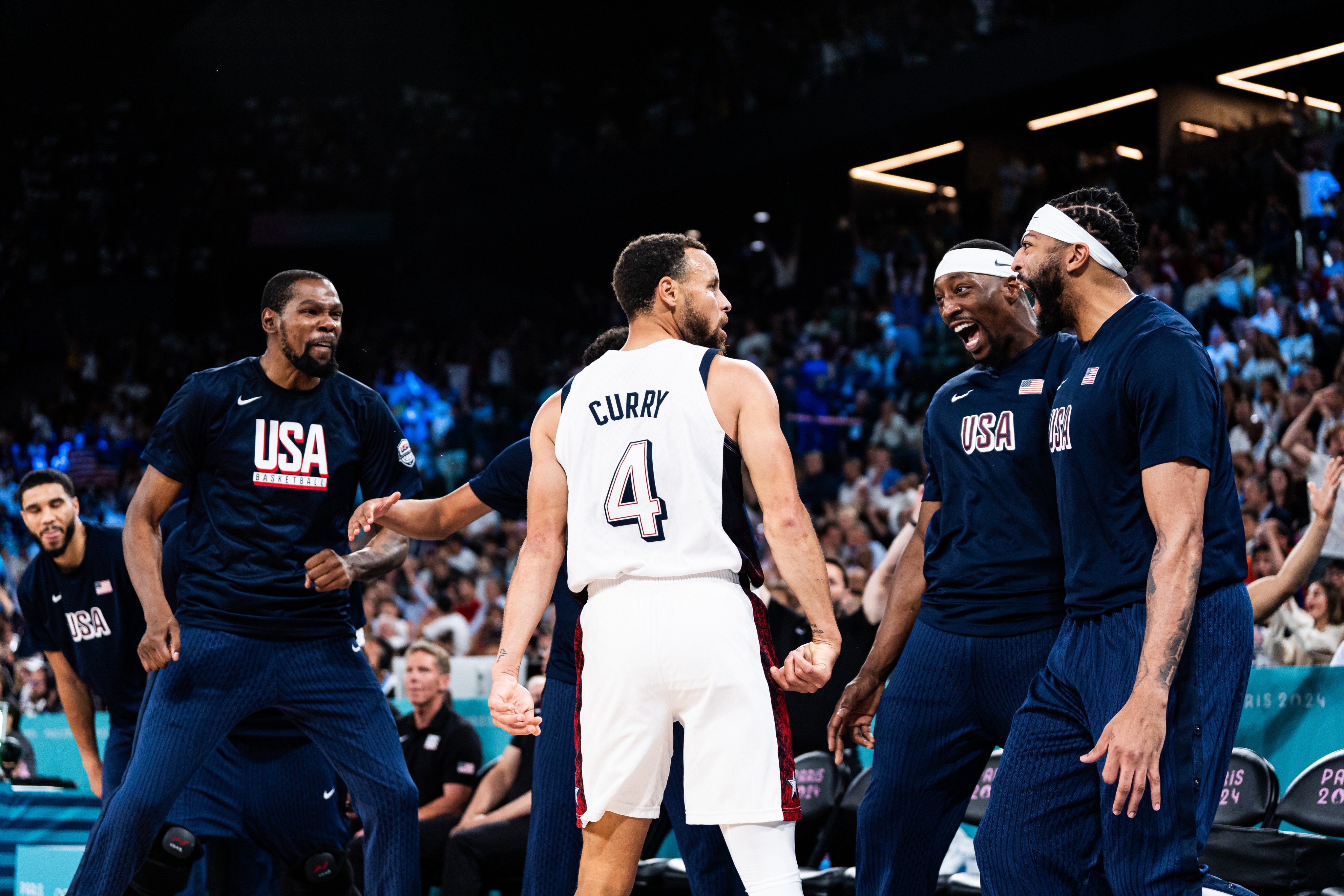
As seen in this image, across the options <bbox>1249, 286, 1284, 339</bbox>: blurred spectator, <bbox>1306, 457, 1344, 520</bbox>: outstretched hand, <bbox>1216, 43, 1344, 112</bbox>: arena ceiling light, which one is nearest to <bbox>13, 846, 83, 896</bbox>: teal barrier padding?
<bbox>1306, 457, 1344, 520</bbox>: outstretched hand

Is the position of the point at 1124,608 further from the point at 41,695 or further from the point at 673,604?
the point at 41,695

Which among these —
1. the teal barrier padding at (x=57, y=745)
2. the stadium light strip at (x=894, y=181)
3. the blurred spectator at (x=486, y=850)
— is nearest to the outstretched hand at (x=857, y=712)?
the blurred spectator at (x=486, y=850)

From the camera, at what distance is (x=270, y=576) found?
494 cm

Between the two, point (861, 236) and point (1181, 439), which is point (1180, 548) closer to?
point (1181, 439)

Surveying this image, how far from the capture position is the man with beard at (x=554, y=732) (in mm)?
3898

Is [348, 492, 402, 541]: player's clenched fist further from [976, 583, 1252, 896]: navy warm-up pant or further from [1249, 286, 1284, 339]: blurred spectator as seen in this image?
[1249, 286, 1284, 339]: blurred spectator

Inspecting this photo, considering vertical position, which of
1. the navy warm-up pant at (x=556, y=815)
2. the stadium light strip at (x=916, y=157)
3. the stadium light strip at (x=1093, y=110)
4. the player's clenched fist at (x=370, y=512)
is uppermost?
the stadium light strip at (x=1093, y=110)

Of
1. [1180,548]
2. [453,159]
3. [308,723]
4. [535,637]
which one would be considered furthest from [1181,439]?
[453,159]

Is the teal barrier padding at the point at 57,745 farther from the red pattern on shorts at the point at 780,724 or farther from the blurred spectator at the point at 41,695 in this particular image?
the red pattern on shorts at the point at 780,724

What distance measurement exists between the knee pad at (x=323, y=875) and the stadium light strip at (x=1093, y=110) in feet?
55.3

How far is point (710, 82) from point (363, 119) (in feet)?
25.2

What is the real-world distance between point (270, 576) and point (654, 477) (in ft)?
6.85

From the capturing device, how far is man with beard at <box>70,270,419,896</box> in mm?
4734

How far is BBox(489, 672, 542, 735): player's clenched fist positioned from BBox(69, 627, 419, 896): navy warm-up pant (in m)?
1.47
